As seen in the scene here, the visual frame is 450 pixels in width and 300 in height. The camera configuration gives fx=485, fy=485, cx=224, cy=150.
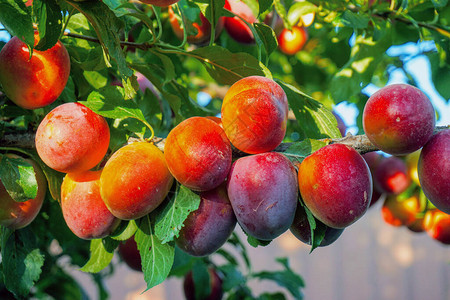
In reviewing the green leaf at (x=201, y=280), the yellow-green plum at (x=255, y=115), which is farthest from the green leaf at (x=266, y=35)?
the green leaf at (x=201, y=280)

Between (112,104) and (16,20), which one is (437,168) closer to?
(112,104)

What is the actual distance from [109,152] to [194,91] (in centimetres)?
96

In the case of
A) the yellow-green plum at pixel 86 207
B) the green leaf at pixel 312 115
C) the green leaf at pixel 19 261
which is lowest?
the green leaf at pixel 19 261

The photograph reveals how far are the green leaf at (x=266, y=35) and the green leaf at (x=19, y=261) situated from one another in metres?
0.53

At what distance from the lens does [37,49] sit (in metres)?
0.65

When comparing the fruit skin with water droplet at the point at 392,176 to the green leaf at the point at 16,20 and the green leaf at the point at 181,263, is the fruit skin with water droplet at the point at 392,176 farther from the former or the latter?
the green leaf at the point at 16,20

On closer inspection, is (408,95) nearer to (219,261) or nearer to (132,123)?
(132,123)

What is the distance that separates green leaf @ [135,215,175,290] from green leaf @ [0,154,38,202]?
0.54 ft

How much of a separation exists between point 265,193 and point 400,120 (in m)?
0.19

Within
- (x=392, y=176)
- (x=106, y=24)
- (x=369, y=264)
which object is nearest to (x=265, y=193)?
(x=106, y=24)

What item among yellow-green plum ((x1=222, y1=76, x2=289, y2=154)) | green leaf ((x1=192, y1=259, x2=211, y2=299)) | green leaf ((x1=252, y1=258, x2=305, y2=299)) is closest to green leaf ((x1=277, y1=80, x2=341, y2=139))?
yellow-green plum ((x1=222, y1=76, x2=289, y2=154))

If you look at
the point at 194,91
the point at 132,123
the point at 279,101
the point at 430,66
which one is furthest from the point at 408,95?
the point at 194,91

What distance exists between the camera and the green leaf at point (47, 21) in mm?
614

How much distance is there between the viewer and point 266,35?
0.76 metres
